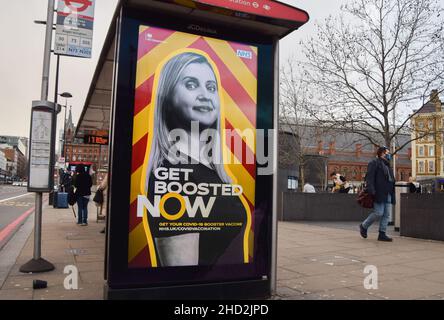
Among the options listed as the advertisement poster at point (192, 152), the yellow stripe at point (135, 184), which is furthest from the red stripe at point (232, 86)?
the yellow stripe at point (135, 184)

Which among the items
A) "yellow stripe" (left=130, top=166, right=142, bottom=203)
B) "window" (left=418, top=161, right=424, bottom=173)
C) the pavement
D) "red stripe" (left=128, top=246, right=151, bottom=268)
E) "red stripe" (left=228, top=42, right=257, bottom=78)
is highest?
"window" (left=418, top=161, right=424, bottom=173)

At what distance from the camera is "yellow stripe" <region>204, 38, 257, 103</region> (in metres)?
4.61

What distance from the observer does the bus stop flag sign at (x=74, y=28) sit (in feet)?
22.5

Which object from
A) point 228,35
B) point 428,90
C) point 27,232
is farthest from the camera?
point 428,90

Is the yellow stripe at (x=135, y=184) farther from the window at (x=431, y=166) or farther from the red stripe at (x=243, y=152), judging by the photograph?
the window at (x=431, y=166)

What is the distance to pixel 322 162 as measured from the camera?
4656cm

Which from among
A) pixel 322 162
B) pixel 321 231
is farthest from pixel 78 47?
pixel 322 162

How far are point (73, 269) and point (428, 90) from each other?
14533 mm

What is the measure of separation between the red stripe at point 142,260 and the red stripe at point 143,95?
51.7 inches

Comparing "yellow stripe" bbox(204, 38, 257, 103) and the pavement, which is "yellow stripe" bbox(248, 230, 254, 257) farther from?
"yellow stripe" bbox(204, 38, 257, 103)

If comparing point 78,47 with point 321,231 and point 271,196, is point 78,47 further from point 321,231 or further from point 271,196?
point 321,231

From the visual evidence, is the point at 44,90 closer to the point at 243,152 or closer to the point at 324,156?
the point at 243,152

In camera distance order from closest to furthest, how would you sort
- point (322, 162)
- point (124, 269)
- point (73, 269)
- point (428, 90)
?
point (124, 269), point (73, 269), point (428, 90), point (322, 162)

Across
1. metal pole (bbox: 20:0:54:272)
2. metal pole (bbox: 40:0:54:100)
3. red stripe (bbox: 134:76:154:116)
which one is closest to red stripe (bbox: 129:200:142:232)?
red stripe (bbox: 134:76:154:116)
